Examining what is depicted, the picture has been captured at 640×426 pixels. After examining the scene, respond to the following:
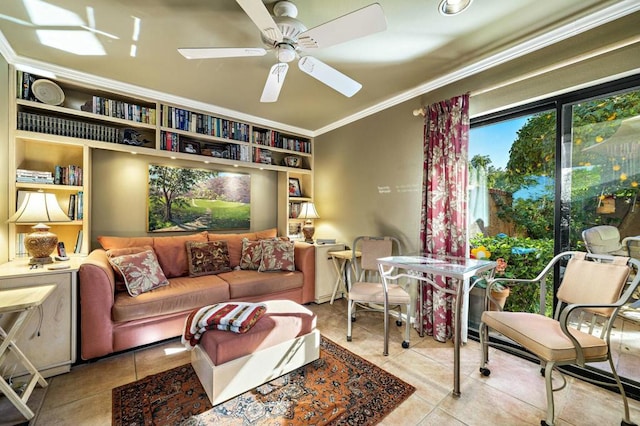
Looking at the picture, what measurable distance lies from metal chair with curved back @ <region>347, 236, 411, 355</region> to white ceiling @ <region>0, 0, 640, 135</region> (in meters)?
1.68

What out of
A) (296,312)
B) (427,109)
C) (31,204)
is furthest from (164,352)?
(427,109)

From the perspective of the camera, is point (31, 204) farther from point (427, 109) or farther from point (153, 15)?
point (427, 109)

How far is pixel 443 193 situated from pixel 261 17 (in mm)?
2076

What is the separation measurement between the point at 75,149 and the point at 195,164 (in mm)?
1138

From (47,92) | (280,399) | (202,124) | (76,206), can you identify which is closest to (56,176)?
(76,206)

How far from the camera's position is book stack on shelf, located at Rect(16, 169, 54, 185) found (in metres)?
2.27

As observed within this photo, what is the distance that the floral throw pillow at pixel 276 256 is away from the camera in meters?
3.08

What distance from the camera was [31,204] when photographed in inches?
80.0

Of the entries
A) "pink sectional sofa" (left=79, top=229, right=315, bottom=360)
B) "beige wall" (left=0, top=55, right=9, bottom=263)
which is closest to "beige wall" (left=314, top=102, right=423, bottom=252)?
"pink sectional sofa" (left=79, top=229, right=315, bottom=360)

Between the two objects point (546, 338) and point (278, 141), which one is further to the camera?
point (278, 141)

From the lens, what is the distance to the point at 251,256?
10.4ft

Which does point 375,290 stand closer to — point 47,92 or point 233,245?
point 233,245

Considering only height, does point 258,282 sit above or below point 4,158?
below

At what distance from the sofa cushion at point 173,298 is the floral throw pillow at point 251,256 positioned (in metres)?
0.42
